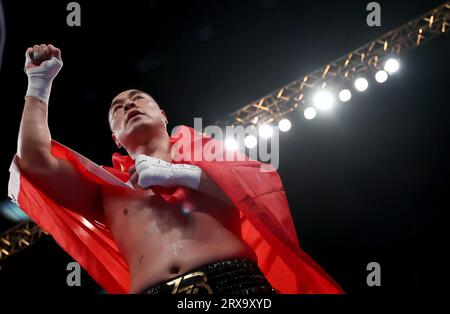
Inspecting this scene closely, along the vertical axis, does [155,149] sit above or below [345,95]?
below

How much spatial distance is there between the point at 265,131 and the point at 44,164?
283 centimetres

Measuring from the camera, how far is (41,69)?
1.98 meters

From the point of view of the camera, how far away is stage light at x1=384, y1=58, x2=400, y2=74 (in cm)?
415

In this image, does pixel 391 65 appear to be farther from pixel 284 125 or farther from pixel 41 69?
pixel 41 69

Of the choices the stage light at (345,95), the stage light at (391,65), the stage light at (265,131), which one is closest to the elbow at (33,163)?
the stage light at (265,131)

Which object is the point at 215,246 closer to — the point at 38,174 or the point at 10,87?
the point at 38,174

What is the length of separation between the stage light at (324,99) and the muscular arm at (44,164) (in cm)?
278

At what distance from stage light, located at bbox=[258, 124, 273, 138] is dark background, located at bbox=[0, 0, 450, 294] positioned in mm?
167

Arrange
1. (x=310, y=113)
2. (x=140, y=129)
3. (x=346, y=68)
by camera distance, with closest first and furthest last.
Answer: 1. (x=140, y=129)
2. (x=346, y=68)
3. (x=310, y=113)

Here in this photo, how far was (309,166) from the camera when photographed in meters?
4.46

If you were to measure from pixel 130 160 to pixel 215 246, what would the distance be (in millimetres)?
699

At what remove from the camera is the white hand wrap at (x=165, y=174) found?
1.81 m

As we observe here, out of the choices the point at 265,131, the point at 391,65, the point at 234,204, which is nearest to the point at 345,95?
the point at 391,65
